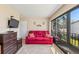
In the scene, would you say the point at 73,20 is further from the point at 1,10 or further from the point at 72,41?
the point at 1,10

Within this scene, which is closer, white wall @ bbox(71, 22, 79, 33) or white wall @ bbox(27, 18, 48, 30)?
white wall @ bbox(71, 22, 79, 33)

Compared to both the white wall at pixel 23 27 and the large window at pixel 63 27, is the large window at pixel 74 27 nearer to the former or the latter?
the large window at pixel 63 27

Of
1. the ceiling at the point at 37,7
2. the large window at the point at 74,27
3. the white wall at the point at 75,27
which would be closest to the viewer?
the large window at the point at 74,27

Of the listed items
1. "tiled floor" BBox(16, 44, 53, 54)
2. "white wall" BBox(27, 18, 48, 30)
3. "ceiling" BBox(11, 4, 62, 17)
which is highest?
"ceiling" BBox(11, 4, 62, 17)

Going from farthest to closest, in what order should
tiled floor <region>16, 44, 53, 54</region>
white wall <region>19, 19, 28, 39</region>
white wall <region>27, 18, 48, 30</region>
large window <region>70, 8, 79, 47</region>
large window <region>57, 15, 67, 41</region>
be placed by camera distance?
white wall <region>27, 18, 48, 30</region>, white wall <region>19, 19, 28, 39</region>, large window <region>57, 15, 67, 41</region>, tiled floor <region>16, 44, 53, 54</region>, large window <region>70, 8, 79, 47</region>

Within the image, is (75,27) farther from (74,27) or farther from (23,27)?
(23,27)

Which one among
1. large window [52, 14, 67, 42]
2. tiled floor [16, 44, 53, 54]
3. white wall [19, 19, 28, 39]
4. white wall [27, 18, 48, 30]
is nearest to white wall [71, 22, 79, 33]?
large window [52, 14, 67, 42]

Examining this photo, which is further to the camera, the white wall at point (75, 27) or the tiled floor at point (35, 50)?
the tiled floor at point (35, 50)

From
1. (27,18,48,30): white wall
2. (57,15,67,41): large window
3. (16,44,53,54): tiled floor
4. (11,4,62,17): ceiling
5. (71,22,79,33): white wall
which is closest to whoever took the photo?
(71,22,79,33): white wall

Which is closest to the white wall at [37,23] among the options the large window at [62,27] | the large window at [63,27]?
the large window at [62,27]

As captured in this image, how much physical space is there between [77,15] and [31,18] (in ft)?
15.6

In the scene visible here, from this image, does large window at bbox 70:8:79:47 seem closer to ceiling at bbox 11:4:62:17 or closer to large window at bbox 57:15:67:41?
large window at bbox 57:15:67:41
